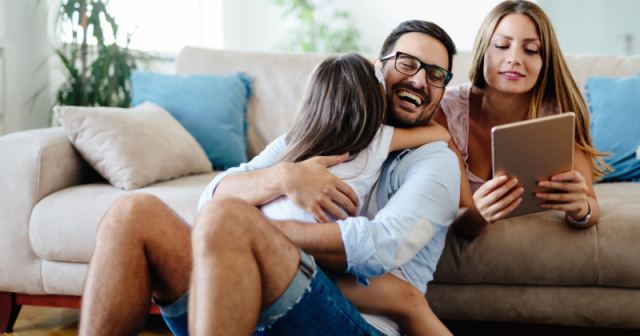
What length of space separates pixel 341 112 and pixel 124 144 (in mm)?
891

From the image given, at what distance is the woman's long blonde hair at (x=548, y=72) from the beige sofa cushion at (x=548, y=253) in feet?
0.79

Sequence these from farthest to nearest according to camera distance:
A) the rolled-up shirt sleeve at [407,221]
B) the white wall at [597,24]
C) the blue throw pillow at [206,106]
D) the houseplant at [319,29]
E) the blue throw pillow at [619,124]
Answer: the houseplant at [319,29] → the white wall at [597,24] → the blue throw pillow at [206,106] → the blue throw pillow at [619,124] → the rolled-up shirt sleeve at [407,221]

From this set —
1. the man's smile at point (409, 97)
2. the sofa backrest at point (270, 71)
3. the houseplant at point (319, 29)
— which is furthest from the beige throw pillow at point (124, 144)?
the houseplant at point (319, 29)

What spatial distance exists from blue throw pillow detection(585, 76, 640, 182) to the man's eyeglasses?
1008 mm

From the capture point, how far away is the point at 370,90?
1056mm

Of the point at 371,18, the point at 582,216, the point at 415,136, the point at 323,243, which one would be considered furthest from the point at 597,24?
the point at 323,243

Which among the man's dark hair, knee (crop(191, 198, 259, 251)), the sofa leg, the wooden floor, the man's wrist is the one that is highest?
the man's dark hair

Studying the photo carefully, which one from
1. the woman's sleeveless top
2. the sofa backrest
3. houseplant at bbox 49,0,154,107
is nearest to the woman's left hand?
the woman's sleeveless top

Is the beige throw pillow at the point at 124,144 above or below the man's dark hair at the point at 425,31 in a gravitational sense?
below

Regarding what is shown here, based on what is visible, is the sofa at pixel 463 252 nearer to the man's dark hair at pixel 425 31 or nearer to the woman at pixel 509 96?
the woman at pixel 509 96

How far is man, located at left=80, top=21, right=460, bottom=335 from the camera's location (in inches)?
28.6

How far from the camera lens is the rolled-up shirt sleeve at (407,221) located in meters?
0.85

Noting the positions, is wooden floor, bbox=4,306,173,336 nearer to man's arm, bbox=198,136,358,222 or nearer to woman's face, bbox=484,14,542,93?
man's arm, bbox=198,136,358,222

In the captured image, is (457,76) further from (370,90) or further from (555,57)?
(370,90)
